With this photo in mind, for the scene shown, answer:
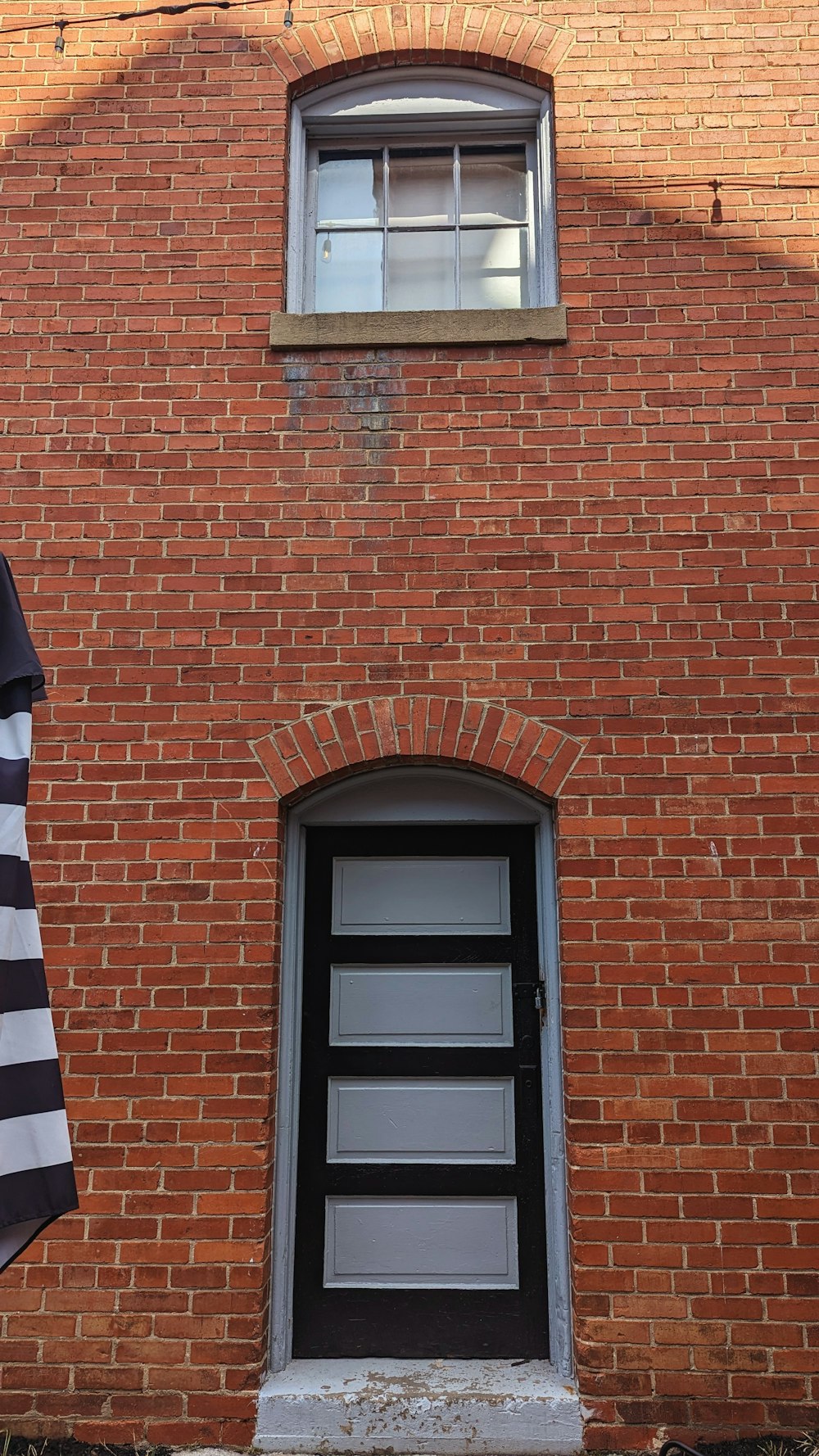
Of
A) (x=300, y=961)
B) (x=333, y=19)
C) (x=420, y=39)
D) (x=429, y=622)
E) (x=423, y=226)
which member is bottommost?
(x=300, y=961)

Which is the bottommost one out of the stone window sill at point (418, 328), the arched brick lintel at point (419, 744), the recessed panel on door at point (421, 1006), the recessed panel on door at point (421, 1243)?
the recessed panel on door at point (421, 1243)

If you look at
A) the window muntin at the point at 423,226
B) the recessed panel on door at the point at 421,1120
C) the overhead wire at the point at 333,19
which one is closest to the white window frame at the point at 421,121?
the window muntin at the point at 423,226

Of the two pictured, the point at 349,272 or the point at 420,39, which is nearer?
the point at 420,39

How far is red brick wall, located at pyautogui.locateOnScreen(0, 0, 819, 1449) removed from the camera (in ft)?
12.6

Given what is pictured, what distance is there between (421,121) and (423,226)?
53cm

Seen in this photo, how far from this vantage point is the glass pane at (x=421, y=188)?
16.6ft

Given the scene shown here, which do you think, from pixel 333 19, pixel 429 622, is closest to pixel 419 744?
pixel 429 622

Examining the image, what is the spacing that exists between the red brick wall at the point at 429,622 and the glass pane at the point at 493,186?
35cm

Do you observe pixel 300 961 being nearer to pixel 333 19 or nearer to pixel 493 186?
pixel 493 186

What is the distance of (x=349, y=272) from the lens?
500 cm

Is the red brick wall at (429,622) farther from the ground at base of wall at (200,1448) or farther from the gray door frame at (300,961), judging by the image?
the gray door frame at (300,961)

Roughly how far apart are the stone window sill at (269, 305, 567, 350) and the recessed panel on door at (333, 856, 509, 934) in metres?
2.26

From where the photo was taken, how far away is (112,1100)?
401cm

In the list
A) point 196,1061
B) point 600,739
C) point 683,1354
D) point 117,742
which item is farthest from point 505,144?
point 683,1354
